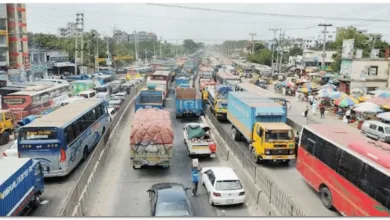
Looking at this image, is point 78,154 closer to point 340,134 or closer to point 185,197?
point 185,197

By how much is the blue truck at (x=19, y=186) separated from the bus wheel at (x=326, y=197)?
1044 centimetres

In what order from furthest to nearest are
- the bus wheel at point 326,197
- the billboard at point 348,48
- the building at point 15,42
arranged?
the building at point 15,42 < the billboard at point 348,48 < the bus wheel at point 326,197

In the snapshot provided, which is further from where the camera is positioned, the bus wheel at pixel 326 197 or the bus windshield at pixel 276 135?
the bus windshield at pixel 276 135

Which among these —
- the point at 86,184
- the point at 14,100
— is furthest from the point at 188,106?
the point at 86,184

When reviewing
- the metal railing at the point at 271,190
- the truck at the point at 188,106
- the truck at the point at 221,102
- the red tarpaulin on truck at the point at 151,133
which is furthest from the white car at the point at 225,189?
the truck at the point at 188,106

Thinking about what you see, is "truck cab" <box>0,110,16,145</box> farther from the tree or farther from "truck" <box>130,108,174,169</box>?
the tree

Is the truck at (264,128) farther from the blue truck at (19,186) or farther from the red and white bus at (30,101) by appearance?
the red and white bus at (30,101)

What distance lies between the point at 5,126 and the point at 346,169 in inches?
815

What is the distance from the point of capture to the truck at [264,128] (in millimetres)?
18406

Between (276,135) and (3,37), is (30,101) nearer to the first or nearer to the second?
(276,135)

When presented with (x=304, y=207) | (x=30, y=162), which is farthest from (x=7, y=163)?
(x=304, y=207)

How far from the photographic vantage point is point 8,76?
166 feet

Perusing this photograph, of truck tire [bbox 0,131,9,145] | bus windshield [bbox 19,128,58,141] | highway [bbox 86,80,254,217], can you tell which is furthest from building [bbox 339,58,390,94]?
bus windshield [bbox 19,128,58,141]

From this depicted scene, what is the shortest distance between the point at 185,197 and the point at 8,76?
45.9m
